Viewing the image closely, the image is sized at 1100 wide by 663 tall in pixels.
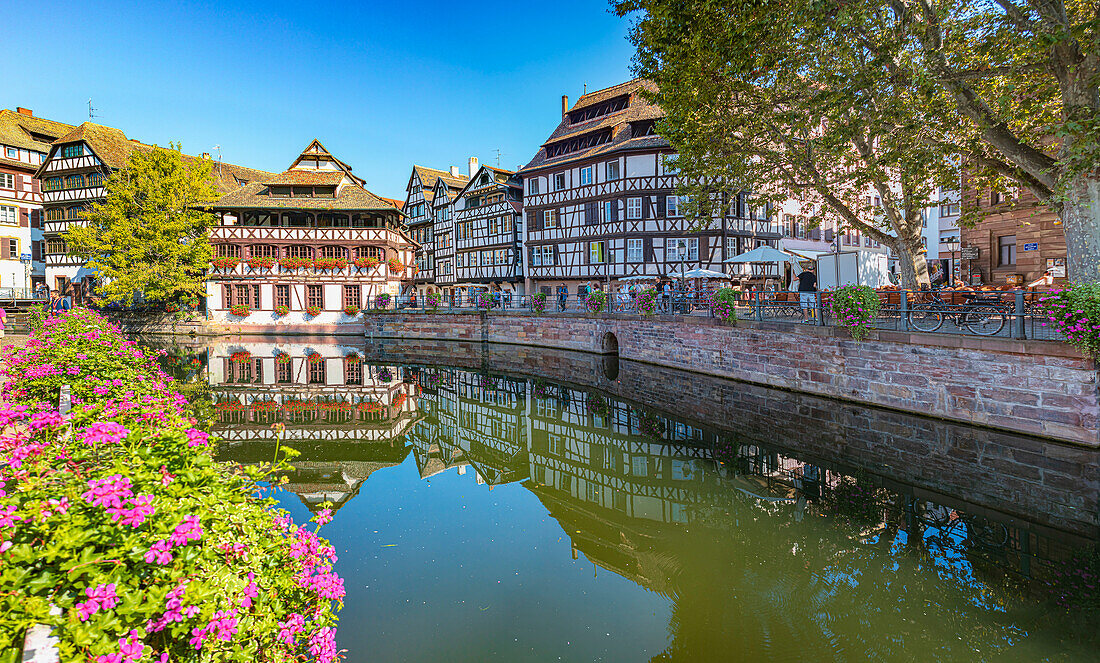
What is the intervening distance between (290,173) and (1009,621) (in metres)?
44.1

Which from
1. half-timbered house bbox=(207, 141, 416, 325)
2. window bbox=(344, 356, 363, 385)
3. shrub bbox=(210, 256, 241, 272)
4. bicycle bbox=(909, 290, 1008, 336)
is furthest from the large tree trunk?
shrub bbox=(210, 256, 241, 272)

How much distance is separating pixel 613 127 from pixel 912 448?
2921 cm

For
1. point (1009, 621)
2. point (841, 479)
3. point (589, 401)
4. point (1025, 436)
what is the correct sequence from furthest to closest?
point (589, 401) < point (1025, 436) < point (841, 479) < point (1009, 621)

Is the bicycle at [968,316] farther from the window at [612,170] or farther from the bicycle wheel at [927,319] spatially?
the window at [612,170]

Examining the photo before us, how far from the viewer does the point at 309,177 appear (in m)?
40.8

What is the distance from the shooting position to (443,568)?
7.07m

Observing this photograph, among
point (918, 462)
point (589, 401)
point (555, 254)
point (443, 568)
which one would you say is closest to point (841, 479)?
point (918, 462)

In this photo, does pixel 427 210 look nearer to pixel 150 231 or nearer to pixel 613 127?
pixel 150 231

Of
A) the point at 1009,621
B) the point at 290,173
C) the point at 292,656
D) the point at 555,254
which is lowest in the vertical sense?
the point at 1009,621

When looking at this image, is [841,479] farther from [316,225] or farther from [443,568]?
[316,225]

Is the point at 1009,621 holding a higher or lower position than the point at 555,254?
lower

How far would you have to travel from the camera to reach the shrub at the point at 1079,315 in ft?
32.7

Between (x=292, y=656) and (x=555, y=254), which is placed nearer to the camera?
(x=292, y=656)

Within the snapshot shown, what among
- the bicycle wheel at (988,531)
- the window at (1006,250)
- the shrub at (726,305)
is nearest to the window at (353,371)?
the shrub at (726,305)
